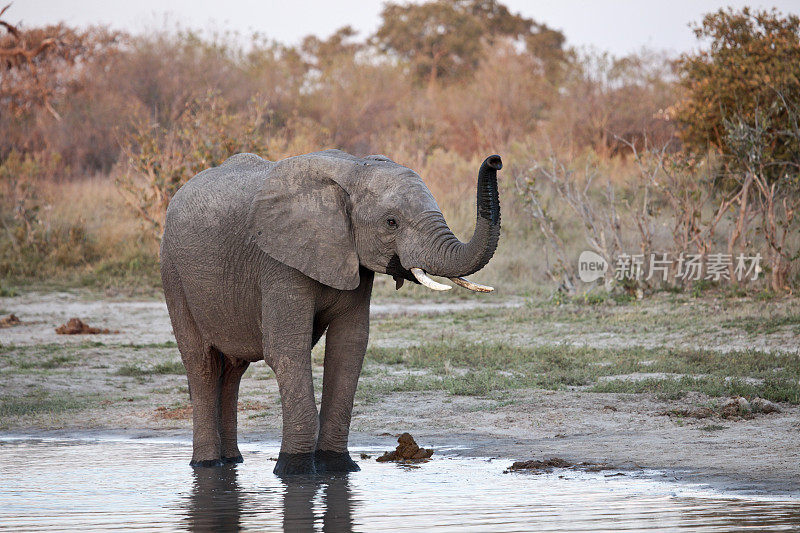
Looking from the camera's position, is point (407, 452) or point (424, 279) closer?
point (424, 279)

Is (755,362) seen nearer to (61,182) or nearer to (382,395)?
(382,395)

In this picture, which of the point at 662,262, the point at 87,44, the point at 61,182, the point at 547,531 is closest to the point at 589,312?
the point at 662,262

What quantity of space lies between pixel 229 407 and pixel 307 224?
1.71m

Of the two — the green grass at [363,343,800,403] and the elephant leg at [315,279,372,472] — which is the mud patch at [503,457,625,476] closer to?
the elephant leg at [315,279,372,472]

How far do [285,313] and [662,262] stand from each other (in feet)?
33.4

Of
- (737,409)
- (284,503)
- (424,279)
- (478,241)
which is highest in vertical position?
(478,241)

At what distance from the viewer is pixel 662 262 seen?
15.6 meters

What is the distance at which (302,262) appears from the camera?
629 centimetres

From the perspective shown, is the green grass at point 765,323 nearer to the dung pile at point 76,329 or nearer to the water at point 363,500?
the water at point 363,500

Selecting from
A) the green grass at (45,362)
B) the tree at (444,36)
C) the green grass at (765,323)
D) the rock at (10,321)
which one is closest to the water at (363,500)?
the green grass at (45,362)

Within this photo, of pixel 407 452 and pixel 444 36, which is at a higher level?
pixel 444 36

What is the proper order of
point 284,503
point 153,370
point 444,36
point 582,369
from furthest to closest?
point 444,36 < point 153,370 < point 582,369 < point 284,503

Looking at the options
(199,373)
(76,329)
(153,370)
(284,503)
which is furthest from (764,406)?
(76,329)

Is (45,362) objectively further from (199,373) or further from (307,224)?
(307,224)
